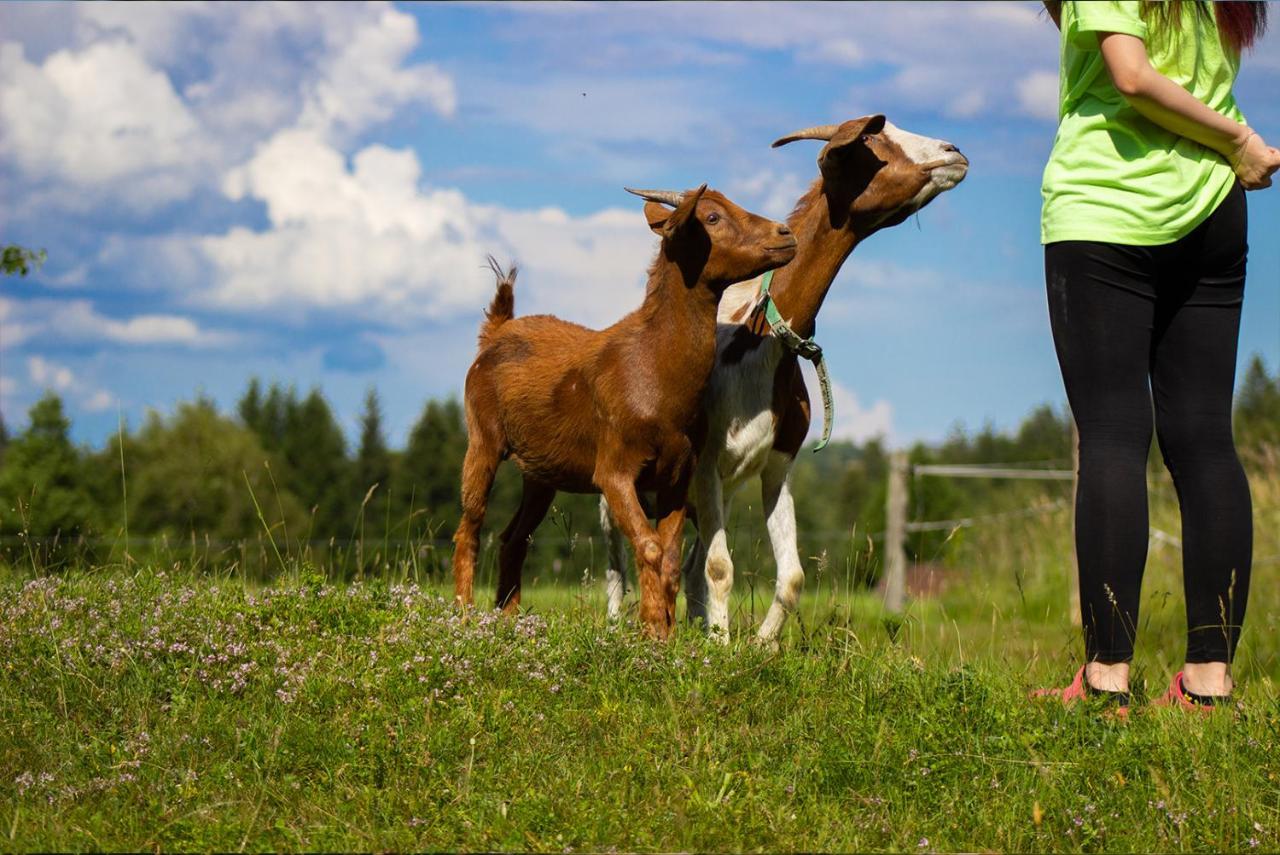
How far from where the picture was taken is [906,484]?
23.2 meters

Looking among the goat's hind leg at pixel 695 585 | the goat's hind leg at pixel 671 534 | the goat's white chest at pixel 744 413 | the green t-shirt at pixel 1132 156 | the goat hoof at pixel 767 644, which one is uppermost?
the green t-shirt at pixel 1132 156

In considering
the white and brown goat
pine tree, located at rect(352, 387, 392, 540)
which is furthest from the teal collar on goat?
pine tree, located at rect(352, 387, 392, 540)

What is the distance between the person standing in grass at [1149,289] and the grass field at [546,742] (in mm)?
450

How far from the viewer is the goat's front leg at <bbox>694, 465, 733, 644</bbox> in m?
6.09

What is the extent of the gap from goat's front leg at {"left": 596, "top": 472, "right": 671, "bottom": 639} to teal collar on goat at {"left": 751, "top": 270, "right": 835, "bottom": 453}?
2.79 feet

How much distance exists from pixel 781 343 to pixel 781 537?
0.91 meters

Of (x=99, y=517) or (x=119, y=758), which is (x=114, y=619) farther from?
(x=99, y=517)

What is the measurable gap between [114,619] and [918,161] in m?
4.01

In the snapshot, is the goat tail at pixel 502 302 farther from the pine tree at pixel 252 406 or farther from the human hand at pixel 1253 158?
the pine tree at pixel 252 406

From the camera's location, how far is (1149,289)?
188 inches

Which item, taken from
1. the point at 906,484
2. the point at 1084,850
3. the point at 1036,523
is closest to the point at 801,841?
the point at 1084,850

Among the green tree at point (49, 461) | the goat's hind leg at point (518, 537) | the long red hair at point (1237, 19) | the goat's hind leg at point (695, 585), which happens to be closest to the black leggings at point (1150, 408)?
the long red hair at point (1237, 19)

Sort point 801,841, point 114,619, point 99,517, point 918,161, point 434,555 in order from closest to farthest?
point 801,841, point 114,619, point 918,161, point 434,555, point 99,517

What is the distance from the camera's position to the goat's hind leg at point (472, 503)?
6.85 meters
